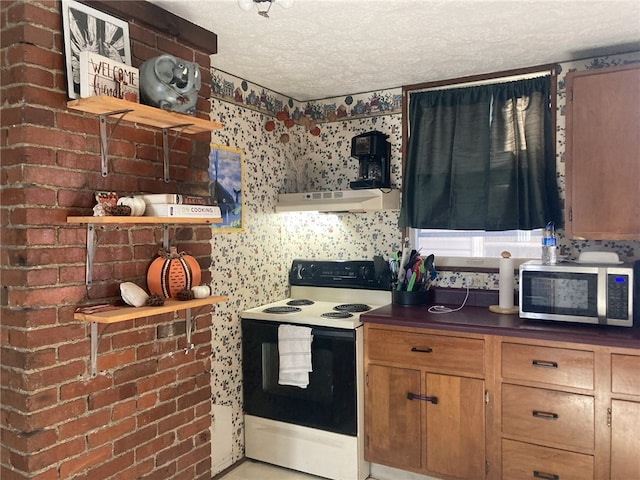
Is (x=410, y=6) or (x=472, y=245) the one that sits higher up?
(x=410, y=6)

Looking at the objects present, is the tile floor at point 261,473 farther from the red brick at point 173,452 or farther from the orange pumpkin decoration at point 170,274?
the orange pumpkin decoration at point 170,274

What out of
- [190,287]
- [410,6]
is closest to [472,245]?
[410,6]

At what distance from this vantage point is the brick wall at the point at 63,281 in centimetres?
165

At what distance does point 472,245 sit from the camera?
10.4 feet

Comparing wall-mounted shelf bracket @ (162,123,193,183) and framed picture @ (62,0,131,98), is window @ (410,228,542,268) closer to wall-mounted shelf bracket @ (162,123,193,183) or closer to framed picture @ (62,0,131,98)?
wall-mounted shelf bracket @ (162,123,193,183)

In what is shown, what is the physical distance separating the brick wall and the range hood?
50.8 inches

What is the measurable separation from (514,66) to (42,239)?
103 inches

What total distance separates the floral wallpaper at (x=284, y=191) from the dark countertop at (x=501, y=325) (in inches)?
15.5

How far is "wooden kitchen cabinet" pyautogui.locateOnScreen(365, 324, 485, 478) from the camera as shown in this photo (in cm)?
256

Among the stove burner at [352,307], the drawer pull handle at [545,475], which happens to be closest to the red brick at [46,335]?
the stove burner at [352,307]

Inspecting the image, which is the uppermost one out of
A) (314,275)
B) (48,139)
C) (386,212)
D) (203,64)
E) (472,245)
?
(203,64)

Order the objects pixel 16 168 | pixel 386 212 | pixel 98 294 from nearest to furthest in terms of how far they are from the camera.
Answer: pixel 16 168 → pixel 98 294 → pixel 386 212

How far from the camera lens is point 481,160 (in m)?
3.04

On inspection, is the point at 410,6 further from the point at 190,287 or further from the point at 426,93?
the point at 190,287
